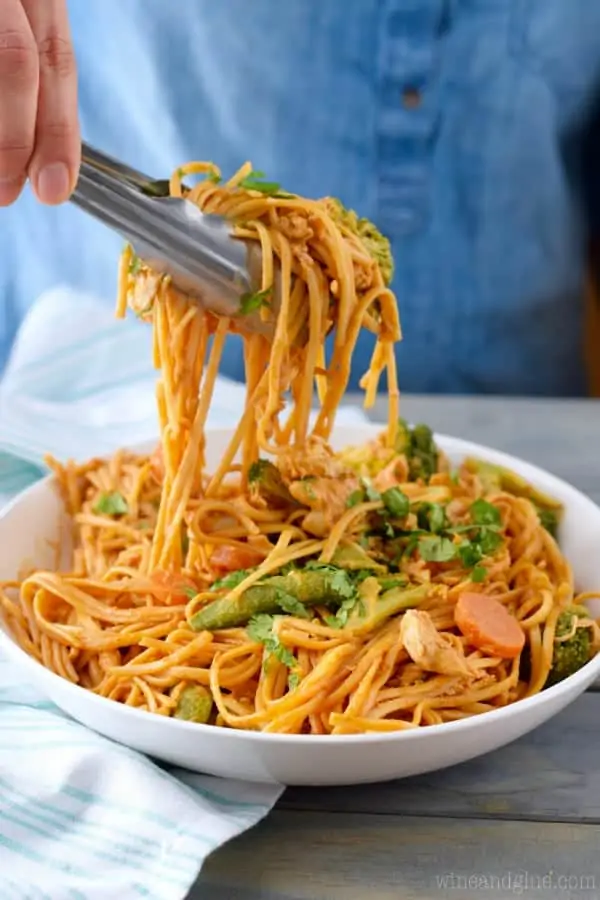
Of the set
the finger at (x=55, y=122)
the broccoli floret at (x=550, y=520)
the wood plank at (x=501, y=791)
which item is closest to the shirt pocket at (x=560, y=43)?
the broccoli floret at (x=550, y=520)

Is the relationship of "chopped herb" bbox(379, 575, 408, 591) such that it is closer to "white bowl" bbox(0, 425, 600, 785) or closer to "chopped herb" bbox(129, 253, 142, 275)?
"white bowl" bbox(0, 425, 600, 785)

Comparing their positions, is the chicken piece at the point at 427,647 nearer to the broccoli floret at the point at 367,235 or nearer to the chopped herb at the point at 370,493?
the chopped herb at the point at 370,493

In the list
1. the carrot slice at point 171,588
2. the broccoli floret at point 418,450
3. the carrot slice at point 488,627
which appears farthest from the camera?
the broccoli floret at point 418,450

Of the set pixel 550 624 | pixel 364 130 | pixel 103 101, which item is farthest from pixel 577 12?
pixel 550 624

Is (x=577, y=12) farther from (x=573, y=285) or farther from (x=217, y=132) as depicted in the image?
(x=217, y=132)

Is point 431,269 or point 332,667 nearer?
point 332,667

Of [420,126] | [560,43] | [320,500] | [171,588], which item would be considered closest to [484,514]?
[320,500]
